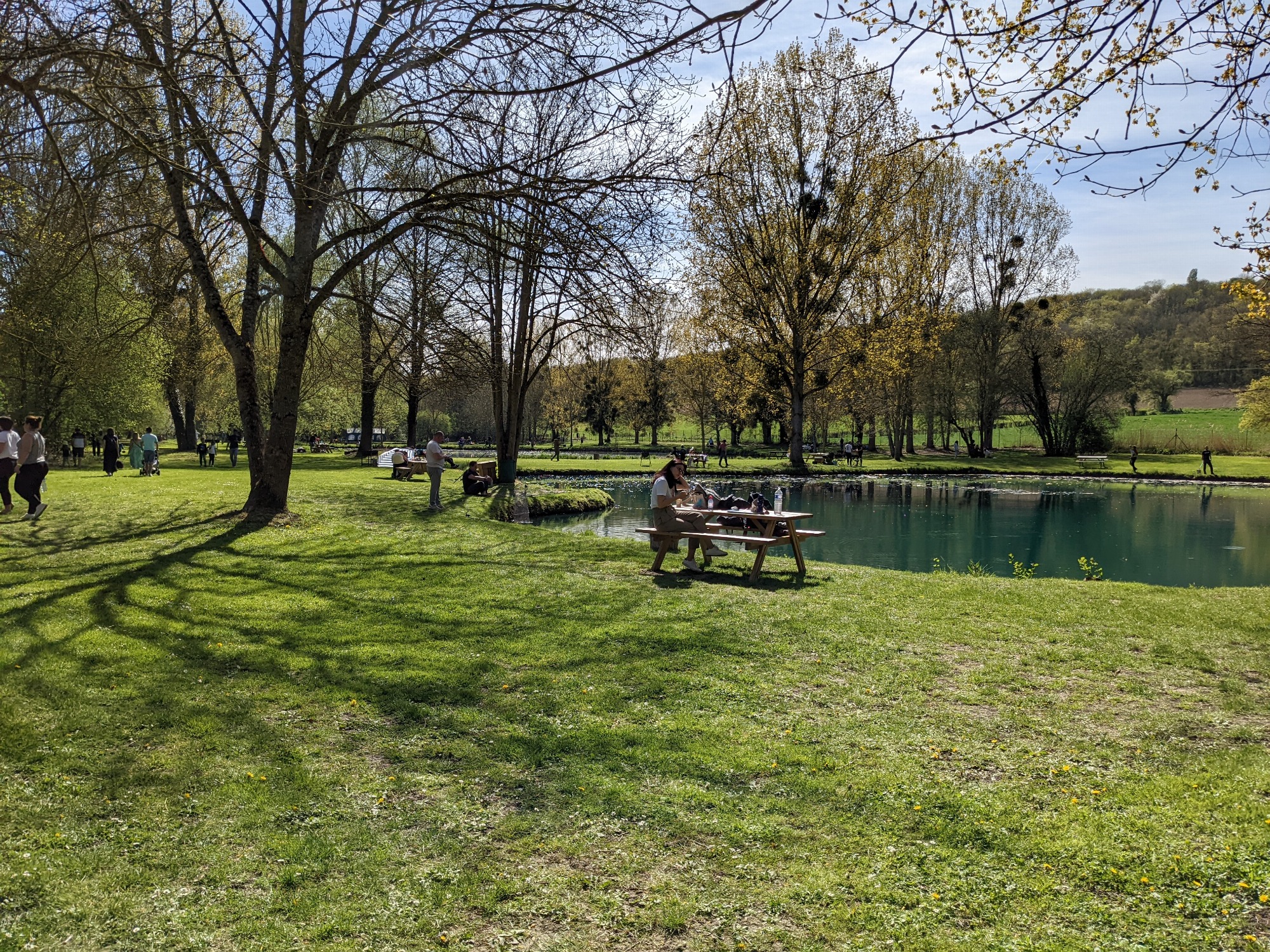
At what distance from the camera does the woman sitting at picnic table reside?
1182 cm

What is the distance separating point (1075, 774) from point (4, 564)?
11.7 metres

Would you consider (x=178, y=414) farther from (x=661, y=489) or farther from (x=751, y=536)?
(x=751, y=536)

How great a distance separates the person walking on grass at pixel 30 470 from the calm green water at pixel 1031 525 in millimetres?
10969

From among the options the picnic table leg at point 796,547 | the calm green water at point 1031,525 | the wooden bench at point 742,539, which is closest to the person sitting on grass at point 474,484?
the calm green water at point 1031,525

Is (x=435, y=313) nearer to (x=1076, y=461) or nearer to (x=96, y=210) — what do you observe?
(x=96, y=210)

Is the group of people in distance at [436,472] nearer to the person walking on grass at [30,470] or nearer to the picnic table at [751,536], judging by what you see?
the person walking on grass at [30,470]

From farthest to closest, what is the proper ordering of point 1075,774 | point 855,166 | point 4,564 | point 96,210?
point 855,166, point 96,210, point 4,564, point 1075,774

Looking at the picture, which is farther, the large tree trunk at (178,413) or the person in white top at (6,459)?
the large tree trunk at (178,413)

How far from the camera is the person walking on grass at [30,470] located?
13898mm

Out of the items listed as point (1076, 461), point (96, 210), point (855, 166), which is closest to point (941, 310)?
point (1076, 461)

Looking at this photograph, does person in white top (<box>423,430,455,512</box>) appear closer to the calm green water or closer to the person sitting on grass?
the calm green water

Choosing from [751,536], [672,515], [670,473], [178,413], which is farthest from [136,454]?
[751,536]

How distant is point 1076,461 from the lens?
1999 inches

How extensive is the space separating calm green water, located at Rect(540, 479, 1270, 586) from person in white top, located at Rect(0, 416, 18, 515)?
451 inches
